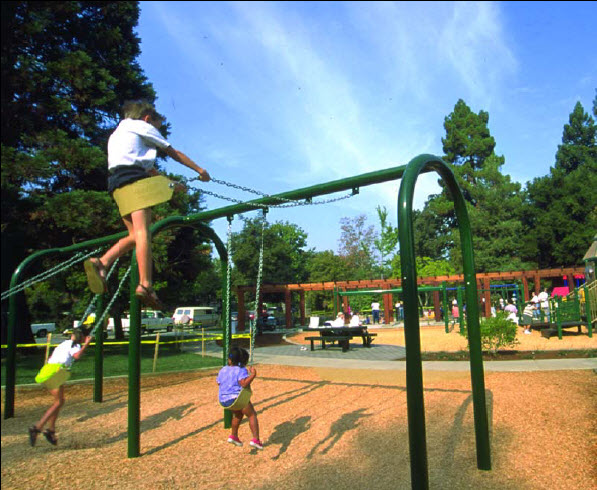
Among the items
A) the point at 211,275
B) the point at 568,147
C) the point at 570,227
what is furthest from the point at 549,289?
the point at 211,275

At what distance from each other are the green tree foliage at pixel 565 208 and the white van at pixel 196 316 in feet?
92.4

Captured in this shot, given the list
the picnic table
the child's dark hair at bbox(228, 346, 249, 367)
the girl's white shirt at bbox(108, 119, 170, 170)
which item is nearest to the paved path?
the picnic table

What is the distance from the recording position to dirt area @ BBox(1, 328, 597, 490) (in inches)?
155

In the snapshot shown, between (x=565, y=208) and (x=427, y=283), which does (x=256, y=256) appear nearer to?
(x=427, y=283)

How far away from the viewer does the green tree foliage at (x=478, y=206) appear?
1486 inches

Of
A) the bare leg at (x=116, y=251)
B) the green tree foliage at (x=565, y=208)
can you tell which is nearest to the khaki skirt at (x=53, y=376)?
the bare leg at (x=116, y=251)

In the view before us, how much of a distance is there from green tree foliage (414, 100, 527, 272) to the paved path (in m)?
21.4

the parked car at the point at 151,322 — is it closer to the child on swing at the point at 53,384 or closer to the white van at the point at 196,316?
the white van at the point at 196,316

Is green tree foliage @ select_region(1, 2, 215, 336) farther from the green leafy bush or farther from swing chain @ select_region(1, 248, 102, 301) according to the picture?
the green leafy bush

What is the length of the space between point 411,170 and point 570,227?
129 feet

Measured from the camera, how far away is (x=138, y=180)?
1513 millimetres

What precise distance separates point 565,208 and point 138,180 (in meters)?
42.3

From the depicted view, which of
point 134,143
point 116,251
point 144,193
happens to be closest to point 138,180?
point 144,193

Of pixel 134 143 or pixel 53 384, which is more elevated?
pixel 134 143
